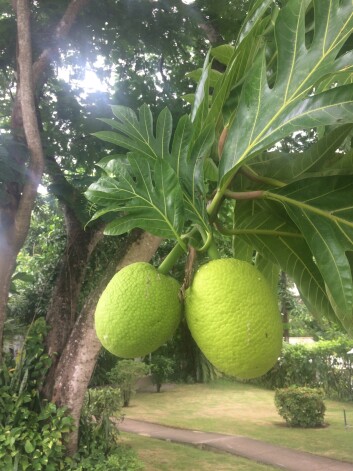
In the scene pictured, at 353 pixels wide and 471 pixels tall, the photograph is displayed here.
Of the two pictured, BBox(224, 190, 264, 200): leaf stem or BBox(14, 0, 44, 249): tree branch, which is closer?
BBox(224, 190, 264, 200): leaf stem

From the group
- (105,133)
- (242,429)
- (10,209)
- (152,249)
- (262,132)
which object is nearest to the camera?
(262,132)

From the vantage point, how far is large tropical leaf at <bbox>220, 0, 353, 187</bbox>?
1.96 feet

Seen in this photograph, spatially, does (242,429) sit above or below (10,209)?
below

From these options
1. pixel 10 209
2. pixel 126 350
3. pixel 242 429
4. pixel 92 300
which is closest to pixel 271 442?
pixel 242 429

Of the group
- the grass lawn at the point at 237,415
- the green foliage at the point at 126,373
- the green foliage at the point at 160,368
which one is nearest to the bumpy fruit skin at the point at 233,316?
the grass lawn at the point at 237,415

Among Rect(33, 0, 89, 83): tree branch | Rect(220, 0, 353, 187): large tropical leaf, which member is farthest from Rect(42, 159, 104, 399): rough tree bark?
Rect(220, 0, 353, 187): large tropical leaf

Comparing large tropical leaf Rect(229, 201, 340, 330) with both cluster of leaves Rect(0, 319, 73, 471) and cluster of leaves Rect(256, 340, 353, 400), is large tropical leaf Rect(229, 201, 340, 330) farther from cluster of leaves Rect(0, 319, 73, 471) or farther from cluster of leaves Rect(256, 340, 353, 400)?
cluster of leaves Rect(256, 340, 353, 400)

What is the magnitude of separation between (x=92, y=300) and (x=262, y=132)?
4048 millimetres

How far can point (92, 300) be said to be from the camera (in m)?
4.55

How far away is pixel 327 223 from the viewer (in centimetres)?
70

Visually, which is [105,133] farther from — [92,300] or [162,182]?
[92,300]

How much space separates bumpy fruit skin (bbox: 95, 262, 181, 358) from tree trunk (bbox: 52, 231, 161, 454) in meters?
3.65

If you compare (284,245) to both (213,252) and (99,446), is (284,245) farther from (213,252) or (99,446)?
(99,446)

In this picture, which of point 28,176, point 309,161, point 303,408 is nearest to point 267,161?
point 309,161
